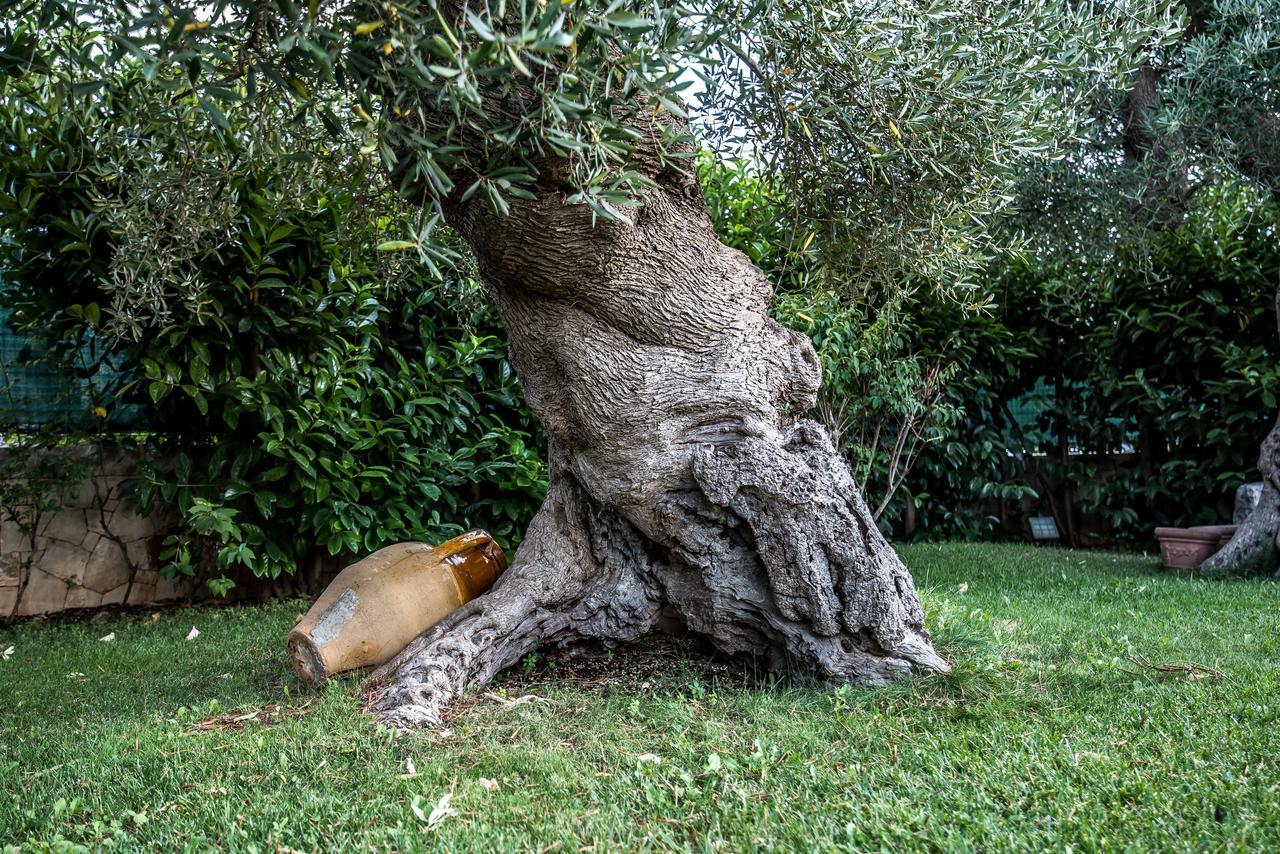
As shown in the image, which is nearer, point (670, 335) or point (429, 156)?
point (429, 156)

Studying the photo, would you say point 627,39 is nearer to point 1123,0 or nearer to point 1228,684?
point 1123,0

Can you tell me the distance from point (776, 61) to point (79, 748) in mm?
3564

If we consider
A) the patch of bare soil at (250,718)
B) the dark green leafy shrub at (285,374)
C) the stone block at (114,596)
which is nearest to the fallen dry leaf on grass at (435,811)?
the patch of bare soil at (250,718)

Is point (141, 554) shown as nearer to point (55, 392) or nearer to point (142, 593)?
point (142, 593)

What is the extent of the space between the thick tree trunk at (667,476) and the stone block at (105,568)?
3449 millimetres

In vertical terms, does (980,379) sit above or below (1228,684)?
above

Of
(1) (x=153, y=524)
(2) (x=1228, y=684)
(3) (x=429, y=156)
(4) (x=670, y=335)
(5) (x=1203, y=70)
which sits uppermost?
(5) (x=1203, y=70)

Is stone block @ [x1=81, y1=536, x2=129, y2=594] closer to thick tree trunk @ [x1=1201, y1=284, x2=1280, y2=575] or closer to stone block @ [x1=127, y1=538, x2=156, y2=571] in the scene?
stone block @ [x1=127, y1=538, x2=156, y2=571]

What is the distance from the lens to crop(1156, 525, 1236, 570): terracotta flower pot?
6742mm

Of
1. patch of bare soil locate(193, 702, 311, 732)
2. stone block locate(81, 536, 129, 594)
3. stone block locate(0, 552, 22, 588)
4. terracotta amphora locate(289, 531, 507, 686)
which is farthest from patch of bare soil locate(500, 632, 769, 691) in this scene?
stone block locate(0, 552, 22, 588)

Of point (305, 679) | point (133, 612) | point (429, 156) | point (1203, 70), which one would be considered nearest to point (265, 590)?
point (133, 612)

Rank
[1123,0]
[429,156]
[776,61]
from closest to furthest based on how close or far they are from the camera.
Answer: [429,156] → [776,61] → [1123,0]

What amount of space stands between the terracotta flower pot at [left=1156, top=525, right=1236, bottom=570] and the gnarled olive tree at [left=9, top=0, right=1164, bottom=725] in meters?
4.10

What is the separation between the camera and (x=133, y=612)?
614 centimetres
